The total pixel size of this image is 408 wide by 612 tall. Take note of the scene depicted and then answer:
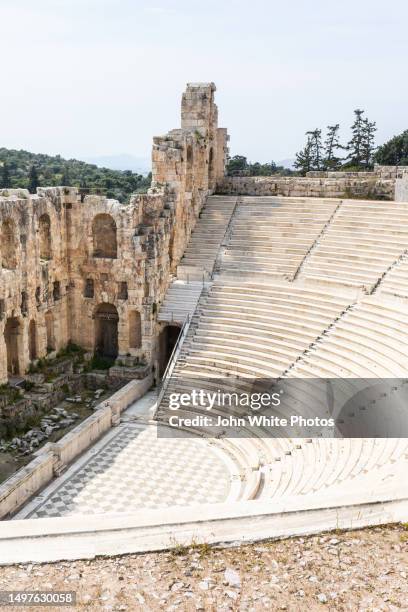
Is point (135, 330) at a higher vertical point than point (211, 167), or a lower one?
lower

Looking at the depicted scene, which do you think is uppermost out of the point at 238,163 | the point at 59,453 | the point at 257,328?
the point at 238,163

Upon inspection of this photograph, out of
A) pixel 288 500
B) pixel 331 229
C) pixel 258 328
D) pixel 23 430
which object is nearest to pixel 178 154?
pixel 331 229

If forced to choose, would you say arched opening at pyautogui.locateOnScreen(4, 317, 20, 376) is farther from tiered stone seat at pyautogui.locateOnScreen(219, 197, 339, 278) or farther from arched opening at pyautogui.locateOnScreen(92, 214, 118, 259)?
tiered stone seat at pyautogui.locateOnScreen(219, 197, 339, 278)

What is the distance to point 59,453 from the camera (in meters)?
15.9

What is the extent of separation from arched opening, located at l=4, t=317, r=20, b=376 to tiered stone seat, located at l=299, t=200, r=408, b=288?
32.5 feet

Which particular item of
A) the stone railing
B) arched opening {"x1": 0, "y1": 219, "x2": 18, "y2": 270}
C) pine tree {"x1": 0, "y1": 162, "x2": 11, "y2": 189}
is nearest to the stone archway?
arched opening {"x1": 0, "y1": 219, "x2": 18, "y2": 270}

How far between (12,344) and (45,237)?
420 centimetres

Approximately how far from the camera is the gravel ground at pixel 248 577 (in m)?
6.54

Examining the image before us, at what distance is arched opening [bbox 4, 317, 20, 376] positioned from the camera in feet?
65.6

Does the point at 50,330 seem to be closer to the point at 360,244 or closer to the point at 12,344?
the point at 12,344

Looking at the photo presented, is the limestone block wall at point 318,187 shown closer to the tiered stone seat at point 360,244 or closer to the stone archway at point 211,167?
the stone archway at point 211,167

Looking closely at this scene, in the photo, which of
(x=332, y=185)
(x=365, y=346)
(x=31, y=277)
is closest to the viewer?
(x=365, y=346)

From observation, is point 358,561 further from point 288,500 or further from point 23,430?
point 23,430

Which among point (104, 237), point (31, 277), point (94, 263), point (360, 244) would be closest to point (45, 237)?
point (94, 263)
